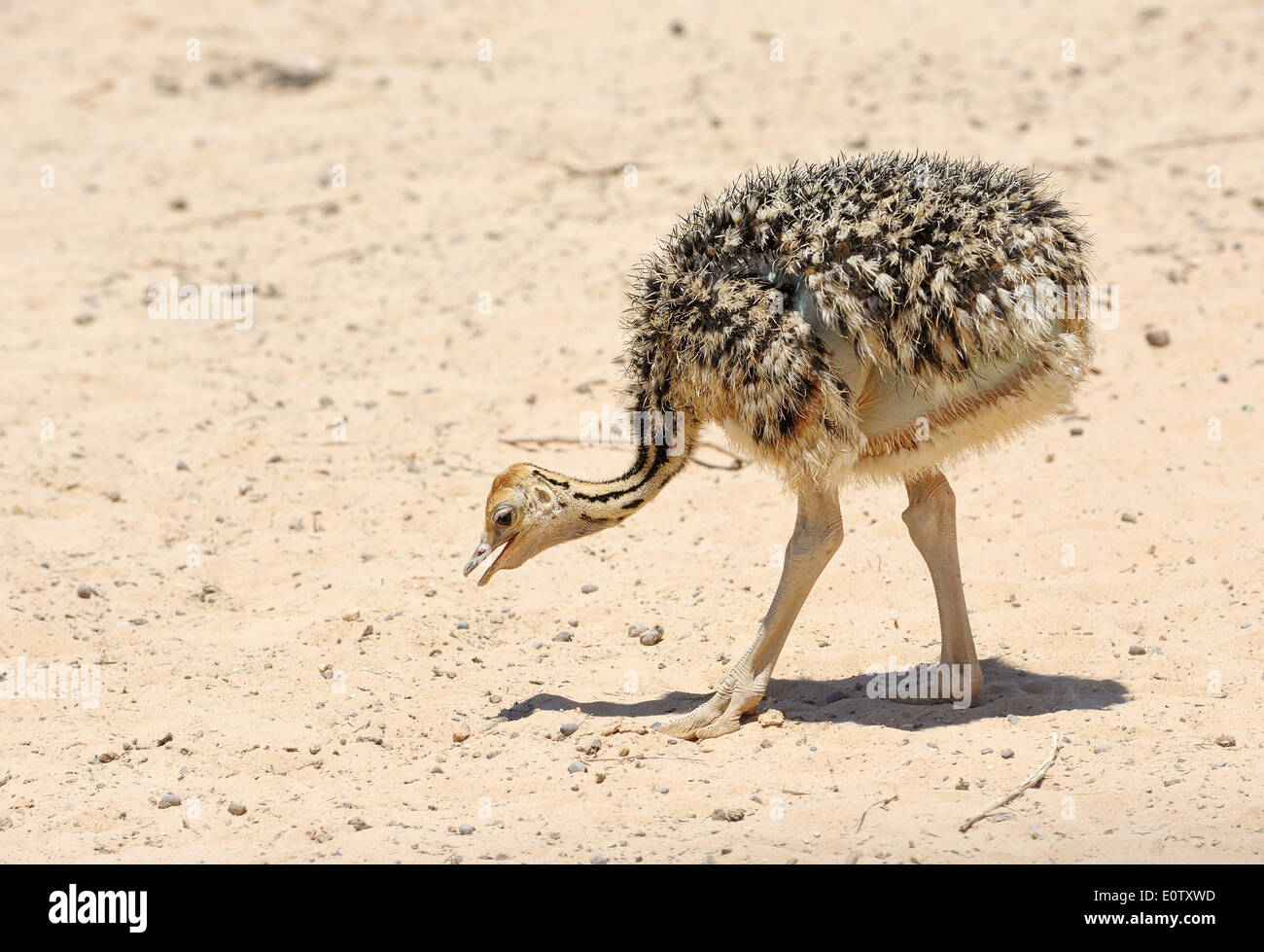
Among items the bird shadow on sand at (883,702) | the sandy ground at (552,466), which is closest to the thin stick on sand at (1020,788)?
the sandy ground at (552,466)

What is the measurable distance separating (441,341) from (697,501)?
2917 millimetres

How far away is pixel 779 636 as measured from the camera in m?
5.94

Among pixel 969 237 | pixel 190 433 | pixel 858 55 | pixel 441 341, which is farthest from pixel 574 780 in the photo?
pixel 858 55

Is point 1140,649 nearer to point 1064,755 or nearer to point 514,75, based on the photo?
point 1064,755

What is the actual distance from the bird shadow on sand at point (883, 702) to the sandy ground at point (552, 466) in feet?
0.08

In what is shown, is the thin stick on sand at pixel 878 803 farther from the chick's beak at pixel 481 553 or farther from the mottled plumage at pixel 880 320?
the chick's beak at pixel 481 553

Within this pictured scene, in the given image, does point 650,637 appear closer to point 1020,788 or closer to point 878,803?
point 878,803


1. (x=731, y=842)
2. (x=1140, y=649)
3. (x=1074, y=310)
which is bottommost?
(x=731, y=842)

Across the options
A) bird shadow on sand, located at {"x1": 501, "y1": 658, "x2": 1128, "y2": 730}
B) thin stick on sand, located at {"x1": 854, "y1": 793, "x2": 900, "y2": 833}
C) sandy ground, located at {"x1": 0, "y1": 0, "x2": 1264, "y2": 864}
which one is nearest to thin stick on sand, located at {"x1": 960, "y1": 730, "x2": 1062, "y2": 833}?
sandy ground, located at {"x1": 0, "y1": 0, "x2": 1264, "y2": 864}

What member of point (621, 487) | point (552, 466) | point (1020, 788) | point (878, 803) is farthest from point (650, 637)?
point (1020, 788)

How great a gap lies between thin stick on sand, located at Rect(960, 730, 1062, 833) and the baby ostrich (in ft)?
3.87

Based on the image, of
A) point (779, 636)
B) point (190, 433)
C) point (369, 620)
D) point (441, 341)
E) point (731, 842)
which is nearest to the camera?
point (731, 842)

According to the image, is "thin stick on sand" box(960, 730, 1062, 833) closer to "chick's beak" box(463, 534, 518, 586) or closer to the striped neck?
the striped neck

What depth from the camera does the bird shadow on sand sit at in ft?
19.5
